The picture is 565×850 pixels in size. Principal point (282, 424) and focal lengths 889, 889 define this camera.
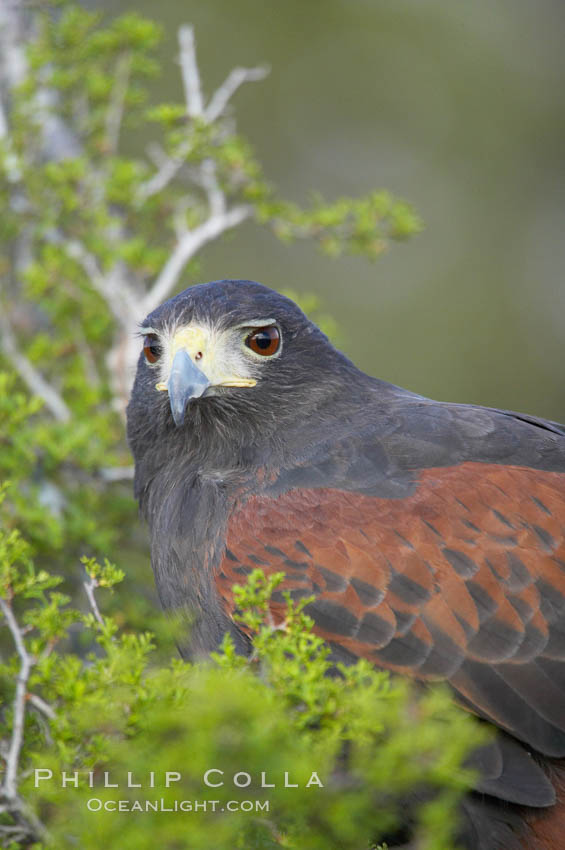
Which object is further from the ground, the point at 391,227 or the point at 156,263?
the point at 391,227

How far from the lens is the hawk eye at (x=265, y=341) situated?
379 cm

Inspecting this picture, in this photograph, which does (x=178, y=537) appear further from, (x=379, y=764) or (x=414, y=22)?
(x=414, y=22)

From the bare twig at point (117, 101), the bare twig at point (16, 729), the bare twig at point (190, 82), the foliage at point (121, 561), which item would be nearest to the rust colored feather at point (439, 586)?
the foliage at point (121, 561)

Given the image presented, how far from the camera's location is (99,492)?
5.11m

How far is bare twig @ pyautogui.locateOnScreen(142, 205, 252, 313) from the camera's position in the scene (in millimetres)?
5320

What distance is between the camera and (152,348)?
3.91m

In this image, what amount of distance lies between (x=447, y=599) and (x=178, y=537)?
114 centimetres

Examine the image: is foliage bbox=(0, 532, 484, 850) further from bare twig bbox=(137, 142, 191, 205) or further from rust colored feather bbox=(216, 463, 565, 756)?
bare twig bbox=(137, 142, 191, 205)

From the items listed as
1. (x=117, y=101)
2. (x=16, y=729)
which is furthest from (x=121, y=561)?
(x=117, y=101)

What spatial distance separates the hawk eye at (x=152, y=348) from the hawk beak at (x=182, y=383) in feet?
0.95

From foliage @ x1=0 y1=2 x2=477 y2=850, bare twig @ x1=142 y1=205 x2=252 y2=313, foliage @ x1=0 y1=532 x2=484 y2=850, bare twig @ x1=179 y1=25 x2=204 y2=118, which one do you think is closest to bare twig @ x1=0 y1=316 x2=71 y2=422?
foliage @ x1=0 y1=2 x2=477 y2=850

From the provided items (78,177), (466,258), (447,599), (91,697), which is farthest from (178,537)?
(466,258)

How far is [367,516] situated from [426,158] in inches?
542

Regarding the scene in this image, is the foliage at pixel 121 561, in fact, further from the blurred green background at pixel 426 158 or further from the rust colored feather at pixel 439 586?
the blurred green background at pixel 426 158
